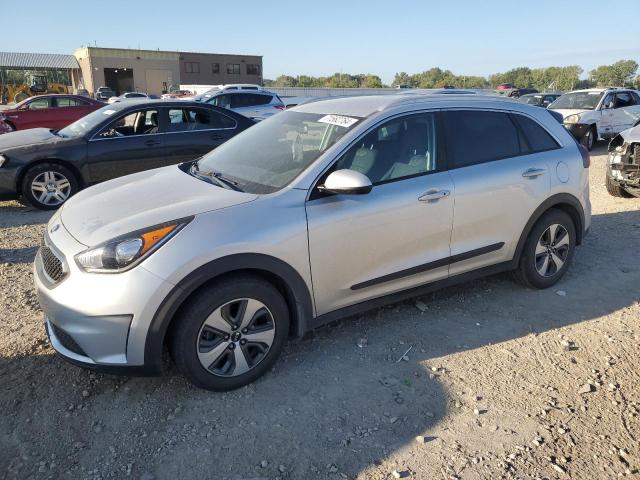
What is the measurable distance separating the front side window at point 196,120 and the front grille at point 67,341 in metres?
5.47

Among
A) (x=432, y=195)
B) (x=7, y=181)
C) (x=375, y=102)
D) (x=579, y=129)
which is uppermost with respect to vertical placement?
(x=375, y=102)

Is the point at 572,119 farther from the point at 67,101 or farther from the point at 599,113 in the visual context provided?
the point at 67,101

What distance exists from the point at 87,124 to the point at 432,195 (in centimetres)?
598

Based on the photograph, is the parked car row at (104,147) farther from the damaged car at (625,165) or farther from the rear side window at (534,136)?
the damaged car at (625,165)

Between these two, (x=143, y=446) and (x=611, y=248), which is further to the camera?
(x=611, y=248)

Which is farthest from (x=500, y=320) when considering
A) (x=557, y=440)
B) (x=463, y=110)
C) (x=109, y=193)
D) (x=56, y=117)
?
(x=56, y=117)

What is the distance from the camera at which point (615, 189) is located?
7680 mm

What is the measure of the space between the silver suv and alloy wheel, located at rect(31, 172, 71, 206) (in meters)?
3.95

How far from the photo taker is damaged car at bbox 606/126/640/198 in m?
7.20

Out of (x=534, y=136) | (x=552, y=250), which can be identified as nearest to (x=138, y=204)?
(x=534, y=136)

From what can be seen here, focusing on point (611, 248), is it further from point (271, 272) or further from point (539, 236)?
point (271, 272)

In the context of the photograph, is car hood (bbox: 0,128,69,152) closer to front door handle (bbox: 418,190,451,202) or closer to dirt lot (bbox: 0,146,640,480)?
dirt lot (bbox: 0,146,640,480)

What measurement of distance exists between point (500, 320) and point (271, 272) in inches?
77.9

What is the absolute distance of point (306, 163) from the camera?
3316 millimetres
